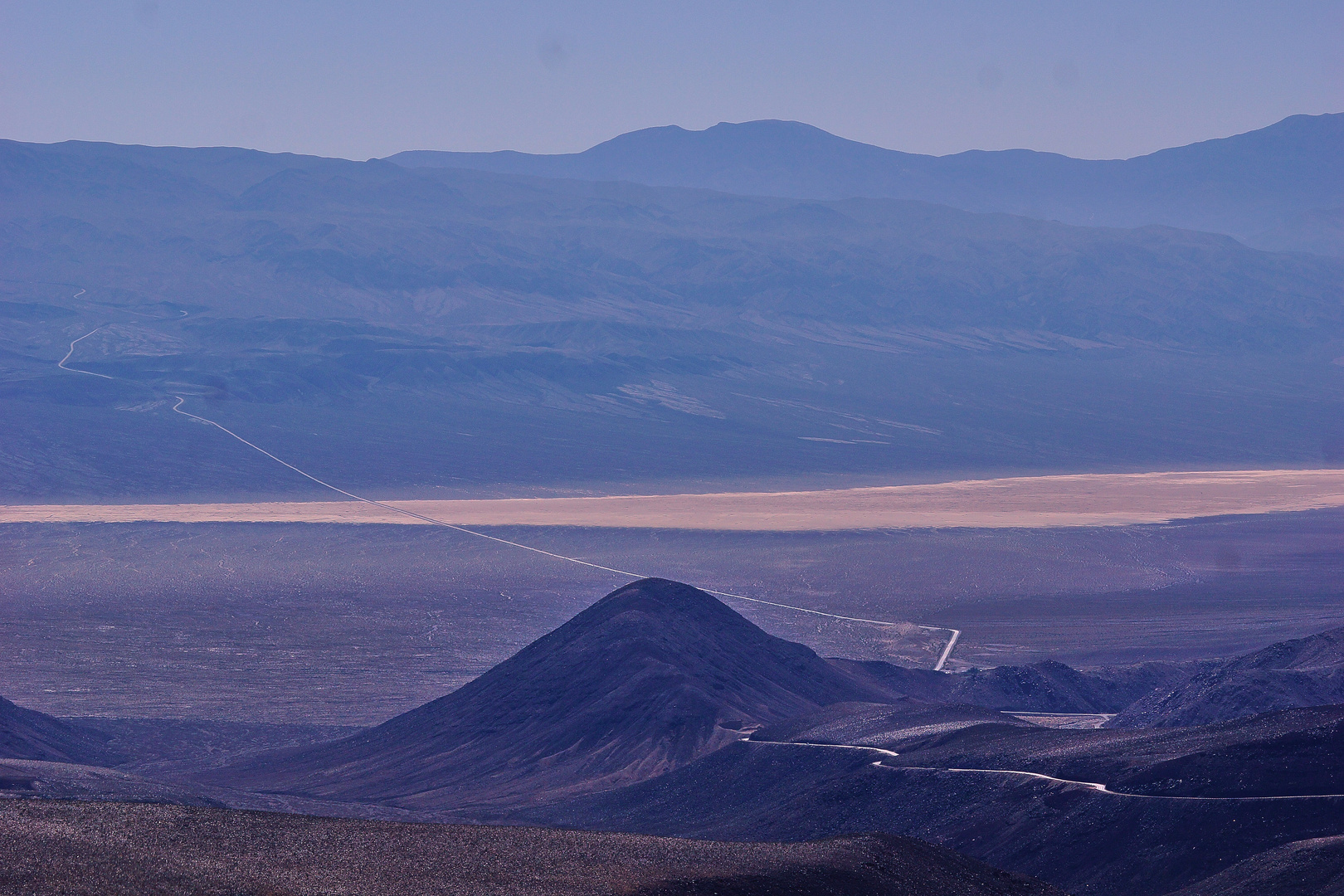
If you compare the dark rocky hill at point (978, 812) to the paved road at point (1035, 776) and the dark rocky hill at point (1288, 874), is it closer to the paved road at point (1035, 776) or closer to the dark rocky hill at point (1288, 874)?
the paved road at point (1035, 776)

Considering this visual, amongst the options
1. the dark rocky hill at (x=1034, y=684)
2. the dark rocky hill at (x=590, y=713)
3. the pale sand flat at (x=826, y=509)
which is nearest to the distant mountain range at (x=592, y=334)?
the pale sand flat at (x=826, y=509)

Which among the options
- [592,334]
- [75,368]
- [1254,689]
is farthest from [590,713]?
[592,334]

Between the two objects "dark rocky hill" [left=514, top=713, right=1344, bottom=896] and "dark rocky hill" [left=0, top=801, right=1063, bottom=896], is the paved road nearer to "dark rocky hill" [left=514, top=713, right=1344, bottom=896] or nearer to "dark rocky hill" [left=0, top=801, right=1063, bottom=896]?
"dark rocky hill" [left=514, top=713, right=1344, bottom=896]

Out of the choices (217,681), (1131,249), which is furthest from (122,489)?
(1131,249)

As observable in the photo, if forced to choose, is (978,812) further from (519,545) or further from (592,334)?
(592,334)

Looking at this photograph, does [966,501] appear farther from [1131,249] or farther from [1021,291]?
[1131,249]
